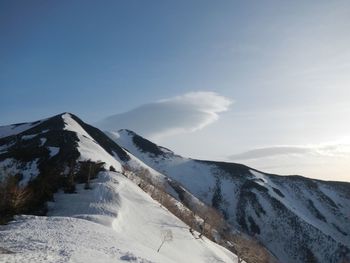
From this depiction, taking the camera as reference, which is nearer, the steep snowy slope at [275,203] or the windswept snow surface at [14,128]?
the steep snowy slope at [275,203]

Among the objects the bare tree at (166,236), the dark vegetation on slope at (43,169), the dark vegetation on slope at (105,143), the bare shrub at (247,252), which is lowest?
the bare shrub at (247,252)

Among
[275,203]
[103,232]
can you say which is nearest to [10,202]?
[103,232]

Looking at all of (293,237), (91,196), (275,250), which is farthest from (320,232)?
(91,196)

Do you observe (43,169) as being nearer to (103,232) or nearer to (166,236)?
(166,236)

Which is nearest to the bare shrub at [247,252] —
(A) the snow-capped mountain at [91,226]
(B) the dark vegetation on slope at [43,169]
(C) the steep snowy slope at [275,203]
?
(A) the snow-capped mountain at [91,226]

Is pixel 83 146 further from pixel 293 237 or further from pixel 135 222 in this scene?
pixel 293 237

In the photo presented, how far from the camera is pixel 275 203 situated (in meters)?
149

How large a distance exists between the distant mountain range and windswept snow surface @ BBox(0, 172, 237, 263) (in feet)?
108

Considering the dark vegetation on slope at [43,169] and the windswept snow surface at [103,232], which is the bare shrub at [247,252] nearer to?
the windswept snow surface at [103,232]

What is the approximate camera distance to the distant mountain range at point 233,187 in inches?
3755

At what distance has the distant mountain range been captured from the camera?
9538 centimetres

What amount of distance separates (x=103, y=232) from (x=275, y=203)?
12695cm

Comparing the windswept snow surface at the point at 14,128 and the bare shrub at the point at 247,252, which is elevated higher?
the windswept snow surface at the point at 14,128

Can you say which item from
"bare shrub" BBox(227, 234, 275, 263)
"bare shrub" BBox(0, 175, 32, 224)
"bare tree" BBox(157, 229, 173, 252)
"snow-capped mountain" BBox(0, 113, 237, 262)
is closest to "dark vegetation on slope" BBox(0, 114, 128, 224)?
"bare shrub" BBox(0, 175, 32, 224)
